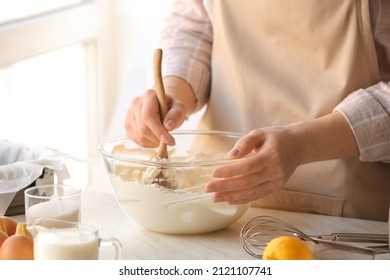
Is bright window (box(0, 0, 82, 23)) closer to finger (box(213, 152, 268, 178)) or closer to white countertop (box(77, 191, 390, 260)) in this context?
white countertop (box(77, 191, 390, 260))

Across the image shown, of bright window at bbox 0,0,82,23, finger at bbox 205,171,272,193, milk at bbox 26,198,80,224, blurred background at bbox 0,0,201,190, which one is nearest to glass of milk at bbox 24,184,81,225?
milk at bbox 26,198,80,224

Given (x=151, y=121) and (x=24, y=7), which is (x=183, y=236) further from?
(x=24, y=7)

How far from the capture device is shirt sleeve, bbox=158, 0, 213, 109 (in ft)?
5.39

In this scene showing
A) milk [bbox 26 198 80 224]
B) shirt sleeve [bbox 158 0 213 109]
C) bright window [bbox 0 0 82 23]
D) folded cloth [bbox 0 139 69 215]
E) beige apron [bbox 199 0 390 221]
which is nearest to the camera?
milk [bbox 26 198 80 224]

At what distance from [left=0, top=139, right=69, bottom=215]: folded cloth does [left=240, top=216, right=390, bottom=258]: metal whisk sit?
14.5 inches

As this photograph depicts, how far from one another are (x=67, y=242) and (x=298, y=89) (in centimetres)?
67

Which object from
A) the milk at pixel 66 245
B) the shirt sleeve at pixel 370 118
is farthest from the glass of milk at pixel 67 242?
the shirt sleeve at pixel 370 118

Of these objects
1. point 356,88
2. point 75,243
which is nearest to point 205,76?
point 356,88

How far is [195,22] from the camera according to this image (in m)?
1.69

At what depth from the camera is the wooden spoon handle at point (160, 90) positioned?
1348mm

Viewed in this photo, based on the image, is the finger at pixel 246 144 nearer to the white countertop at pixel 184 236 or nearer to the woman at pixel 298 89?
the woman at pixel 298 89

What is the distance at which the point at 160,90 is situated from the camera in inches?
55.2

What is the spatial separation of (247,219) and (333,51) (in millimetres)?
368

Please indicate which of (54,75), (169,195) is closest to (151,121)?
(169,195)
